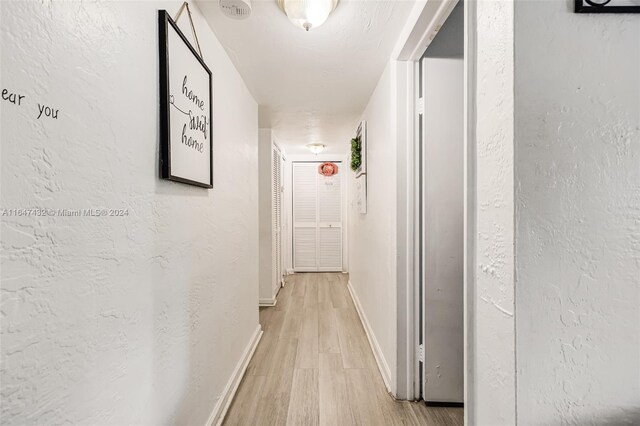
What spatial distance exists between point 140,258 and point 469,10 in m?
1.29

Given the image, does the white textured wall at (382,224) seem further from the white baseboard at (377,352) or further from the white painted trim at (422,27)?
the white painted trim at (422,27)

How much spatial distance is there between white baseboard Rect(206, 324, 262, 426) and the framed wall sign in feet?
3.99

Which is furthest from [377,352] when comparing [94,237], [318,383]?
[94,237]

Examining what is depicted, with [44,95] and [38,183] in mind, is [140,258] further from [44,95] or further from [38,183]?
[44,95]

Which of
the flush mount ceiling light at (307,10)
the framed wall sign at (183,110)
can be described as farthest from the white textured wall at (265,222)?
the flush mount ceiling light at (307,10)

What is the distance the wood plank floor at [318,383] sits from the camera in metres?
1.68

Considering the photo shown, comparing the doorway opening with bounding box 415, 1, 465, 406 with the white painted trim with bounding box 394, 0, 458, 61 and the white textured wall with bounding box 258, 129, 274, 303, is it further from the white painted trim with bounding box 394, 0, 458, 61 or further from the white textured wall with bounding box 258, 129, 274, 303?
the white textured wall with bounding box 258, 129, 274, 303

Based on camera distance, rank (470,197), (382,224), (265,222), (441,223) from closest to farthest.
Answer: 1. (470,197)
2. (441,223)
3. (382,224)
4. (265,222)

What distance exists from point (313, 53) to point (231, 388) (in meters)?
2.15

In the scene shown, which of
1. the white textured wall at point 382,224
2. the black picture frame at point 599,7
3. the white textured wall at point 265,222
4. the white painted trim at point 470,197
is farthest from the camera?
the white textured wall at point 265,222

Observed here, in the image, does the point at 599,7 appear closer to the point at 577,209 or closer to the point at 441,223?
the point at 577,209

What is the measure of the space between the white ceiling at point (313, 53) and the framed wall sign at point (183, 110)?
38 cm

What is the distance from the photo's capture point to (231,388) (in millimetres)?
1825

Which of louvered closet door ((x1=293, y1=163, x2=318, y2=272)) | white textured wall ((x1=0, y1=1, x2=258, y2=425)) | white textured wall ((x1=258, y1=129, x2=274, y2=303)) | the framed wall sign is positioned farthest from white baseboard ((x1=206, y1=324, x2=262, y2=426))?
louvered closet door ((x1=293, y1=163, x2=318, y2=272))
